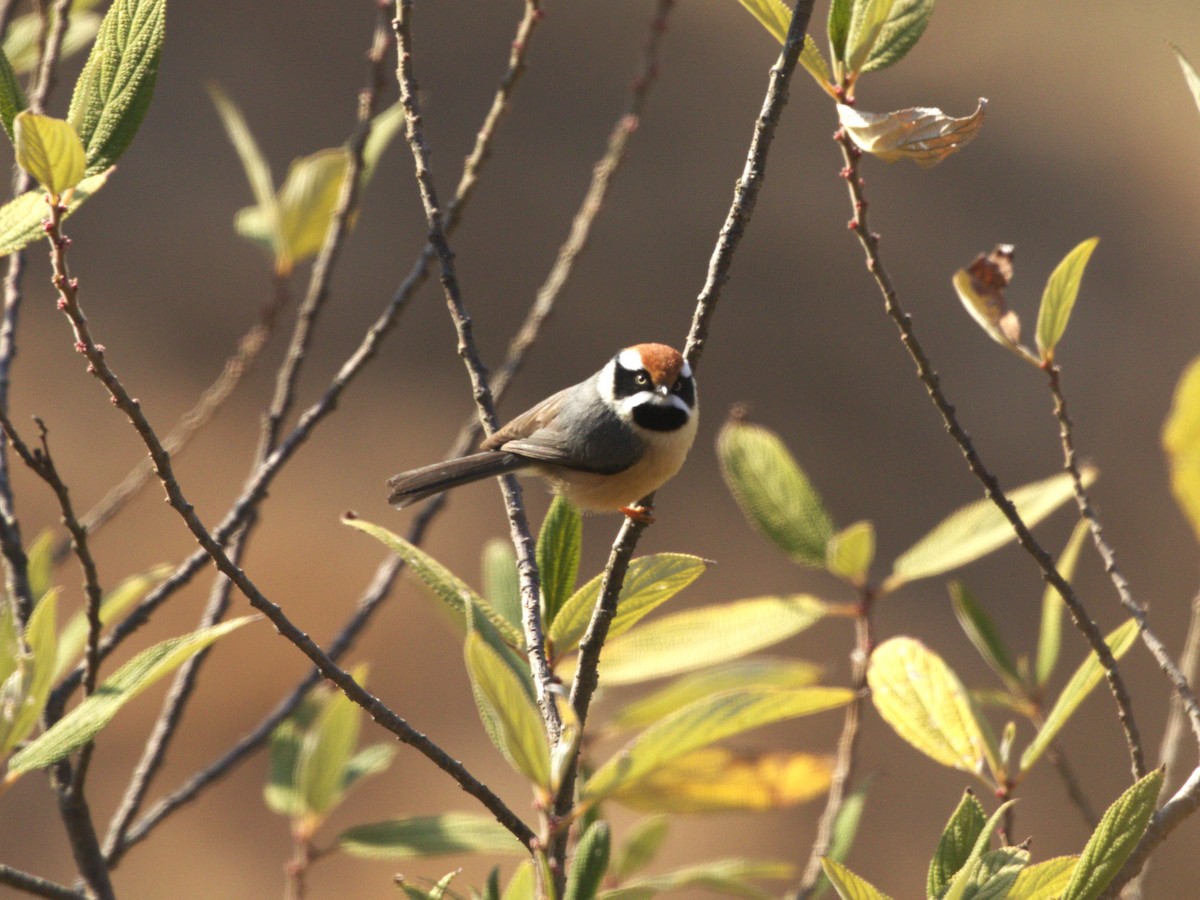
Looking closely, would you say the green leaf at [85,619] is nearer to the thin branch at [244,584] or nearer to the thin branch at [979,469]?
the thin branch at [244,584]

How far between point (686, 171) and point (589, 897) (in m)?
7.06

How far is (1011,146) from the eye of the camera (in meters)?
8.39

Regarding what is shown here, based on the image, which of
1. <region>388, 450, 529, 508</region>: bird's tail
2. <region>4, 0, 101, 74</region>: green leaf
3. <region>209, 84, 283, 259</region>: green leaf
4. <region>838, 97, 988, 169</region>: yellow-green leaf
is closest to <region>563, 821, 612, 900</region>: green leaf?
<region>838, 97, 988, 169</region>: yellow-green leaf

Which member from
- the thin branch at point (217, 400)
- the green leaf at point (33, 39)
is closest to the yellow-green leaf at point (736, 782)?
the thin branch at point (217, 400)

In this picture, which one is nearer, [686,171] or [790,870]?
[790,870]

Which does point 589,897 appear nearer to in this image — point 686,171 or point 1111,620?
point 1111,620

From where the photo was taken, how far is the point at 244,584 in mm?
1124

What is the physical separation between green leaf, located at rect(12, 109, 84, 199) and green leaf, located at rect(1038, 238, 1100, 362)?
110cm

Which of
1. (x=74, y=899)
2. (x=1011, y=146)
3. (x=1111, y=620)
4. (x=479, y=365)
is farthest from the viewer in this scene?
(x=1011, y=146)

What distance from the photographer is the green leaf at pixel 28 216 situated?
1.22 m

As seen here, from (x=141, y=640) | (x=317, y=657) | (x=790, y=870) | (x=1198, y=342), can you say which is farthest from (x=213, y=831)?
(x=1198, y=342)

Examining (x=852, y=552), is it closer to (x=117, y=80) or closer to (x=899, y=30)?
(x=899, y=30)

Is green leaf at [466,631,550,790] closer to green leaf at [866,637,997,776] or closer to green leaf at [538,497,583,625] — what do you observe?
green leaf at [538,497,583,625]

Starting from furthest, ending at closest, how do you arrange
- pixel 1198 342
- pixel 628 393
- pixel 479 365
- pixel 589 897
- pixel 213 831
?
pixel 1198 342, pixel 213 831, pixel 628 393, pixel 479 365, pixel 589 897
